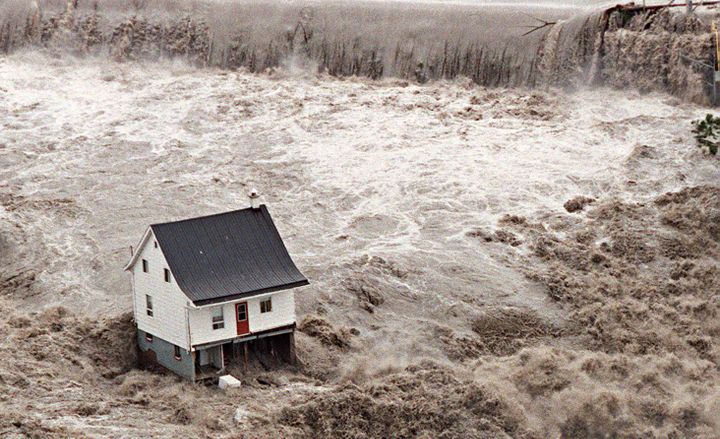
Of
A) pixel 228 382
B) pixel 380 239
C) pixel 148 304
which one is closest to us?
pixel 228 382

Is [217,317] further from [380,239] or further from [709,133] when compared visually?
[709,133]

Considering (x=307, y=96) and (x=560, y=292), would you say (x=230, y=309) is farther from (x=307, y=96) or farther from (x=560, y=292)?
(x=307, y=96)

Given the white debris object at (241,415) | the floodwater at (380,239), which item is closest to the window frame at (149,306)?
the floodwater at (380,239)

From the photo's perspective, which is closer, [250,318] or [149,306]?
[250,318]

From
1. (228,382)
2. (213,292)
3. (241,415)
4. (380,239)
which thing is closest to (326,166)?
(380,239)

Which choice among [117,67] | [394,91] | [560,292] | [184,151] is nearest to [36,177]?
[184,151]

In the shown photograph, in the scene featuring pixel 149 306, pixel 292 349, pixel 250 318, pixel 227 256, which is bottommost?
pixel 292 349
